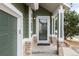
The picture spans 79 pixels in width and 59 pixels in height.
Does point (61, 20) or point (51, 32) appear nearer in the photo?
point (61, 20)

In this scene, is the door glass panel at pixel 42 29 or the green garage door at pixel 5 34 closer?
the green garage door at pixel 5 34

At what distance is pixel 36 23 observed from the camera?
16.9 m

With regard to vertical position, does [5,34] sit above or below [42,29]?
below

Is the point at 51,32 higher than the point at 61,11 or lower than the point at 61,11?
lower

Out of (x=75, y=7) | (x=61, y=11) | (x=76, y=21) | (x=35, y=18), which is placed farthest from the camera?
(x=75, y=7)

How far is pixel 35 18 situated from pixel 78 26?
674cm

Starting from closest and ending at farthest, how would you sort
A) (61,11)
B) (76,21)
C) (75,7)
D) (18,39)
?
(18,39)
(61,11)
(76,21)
(75,7)

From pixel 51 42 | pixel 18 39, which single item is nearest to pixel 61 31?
pixel 18 39

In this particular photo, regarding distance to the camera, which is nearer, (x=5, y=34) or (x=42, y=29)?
(x=5, y=34)

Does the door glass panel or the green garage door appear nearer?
the green garage door

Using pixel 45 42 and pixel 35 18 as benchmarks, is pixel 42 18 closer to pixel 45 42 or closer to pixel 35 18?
pixel 35 18

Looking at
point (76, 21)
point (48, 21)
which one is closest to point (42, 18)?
point (48, 21)


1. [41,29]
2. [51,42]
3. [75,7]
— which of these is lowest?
[51,42]

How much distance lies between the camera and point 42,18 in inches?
658
